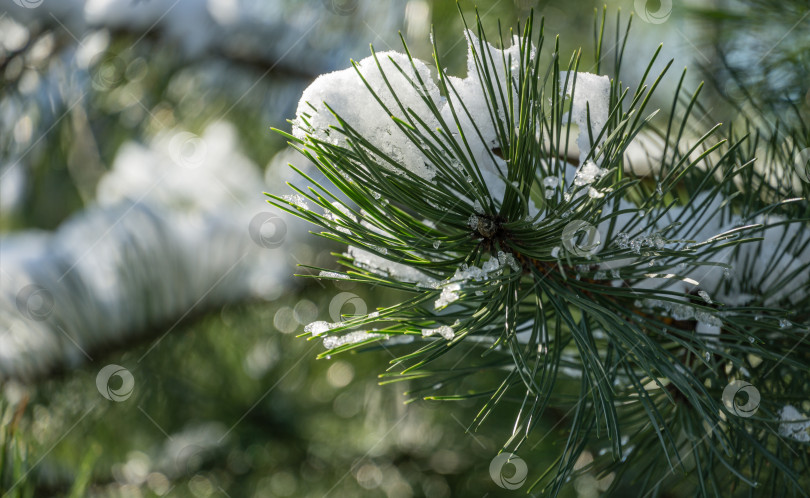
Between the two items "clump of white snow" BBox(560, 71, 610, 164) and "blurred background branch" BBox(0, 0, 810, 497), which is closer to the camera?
"clump of white snow" BBox(560, 71, 610, 164)

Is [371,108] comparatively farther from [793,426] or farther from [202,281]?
[202,281]

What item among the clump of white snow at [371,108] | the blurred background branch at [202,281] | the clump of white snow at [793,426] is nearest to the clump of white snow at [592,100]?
the clump of white snow at [371,108]

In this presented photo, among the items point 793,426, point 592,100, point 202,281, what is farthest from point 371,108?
point 202,281

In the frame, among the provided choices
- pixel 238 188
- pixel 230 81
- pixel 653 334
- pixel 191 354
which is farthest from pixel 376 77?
pixel 238 188

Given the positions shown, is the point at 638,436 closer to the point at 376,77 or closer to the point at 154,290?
the point at 376,77

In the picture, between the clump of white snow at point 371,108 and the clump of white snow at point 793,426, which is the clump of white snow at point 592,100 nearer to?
the clump of white snow at point 371,108

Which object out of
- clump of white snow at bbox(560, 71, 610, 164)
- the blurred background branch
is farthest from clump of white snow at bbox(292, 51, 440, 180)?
the blurred background branch

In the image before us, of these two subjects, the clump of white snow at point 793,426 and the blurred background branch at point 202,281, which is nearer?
the clump of white snow at point 793,426

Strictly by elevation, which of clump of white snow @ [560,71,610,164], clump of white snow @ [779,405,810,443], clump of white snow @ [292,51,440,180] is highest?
clump of white snow @ [560,71,610,164]

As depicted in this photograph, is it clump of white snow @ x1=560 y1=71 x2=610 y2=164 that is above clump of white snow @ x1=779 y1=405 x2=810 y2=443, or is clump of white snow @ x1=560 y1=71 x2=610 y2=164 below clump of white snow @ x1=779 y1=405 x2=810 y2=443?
above

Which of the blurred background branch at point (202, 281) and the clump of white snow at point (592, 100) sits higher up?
the clump of white snow at point (592, 100)

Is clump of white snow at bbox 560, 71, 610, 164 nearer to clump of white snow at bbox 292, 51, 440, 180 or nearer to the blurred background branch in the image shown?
clump of white snow at bbox 292, 51, 440, 180
